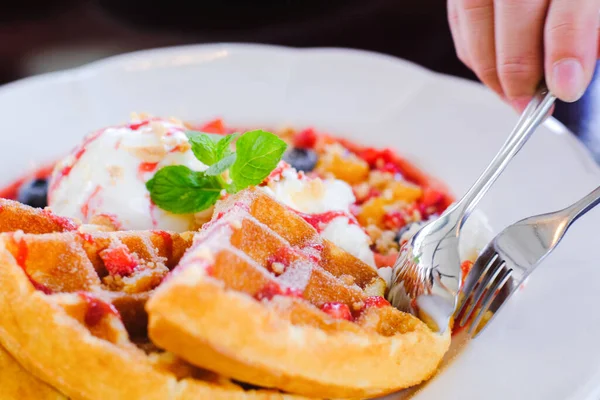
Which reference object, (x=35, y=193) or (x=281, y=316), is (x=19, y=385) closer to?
(x=281, y=316)

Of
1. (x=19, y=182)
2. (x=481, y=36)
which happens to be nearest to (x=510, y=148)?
(x=481, y=36)

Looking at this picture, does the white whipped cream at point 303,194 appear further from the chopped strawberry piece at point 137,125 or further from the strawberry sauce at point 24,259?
the strawberry sauce at point 24,259

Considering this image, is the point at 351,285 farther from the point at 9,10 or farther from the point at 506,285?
the point at 9,10

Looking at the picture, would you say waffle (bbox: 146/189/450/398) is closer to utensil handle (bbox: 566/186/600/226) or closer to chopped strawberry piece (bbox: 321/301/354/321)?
chopped strawberry piece (bbox: 321/301/354/321)

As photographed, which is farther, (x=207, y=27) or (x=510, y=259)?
(x=207, y=27)

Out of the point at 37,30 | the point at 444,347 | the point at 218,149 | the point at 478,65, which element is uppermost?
the point at 478,65

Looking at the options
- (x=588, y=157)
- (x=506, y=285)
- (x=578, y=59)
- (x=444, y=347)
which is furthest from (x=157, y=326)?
(x=588, y=157)
